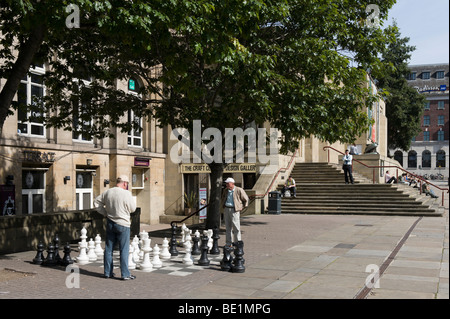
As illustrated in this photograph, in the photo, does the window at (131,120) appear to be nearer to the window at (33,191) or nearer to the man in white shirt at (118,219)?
the window at (33,191)

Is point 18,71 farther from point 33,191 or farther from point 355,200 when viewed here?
point 355,200

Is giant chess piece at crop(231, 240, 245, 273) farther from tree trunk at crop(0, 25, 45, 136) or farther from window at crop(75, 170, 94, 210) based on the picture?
window at crop(75, 170, 94, 210)

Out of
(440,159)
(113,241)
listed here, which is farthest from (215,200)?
(440,159)

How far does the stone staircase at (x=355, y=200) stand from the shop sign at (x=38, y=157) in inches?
429

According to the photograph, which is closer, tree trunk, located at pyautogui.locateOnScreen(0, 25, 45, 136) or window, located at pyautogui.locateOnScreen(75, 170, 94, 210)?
tree trunk, located at pyautogui.locateOnScreen(0, 25, 45, 136)

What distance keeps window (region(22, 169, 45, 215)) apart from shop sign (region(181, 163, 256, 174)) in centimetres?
899

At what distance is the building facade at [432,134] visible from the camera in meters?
92.6

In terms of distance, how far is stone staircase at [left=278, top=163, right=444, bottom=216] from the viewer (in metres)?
20.4

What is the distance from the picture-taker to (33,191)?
19.3 m

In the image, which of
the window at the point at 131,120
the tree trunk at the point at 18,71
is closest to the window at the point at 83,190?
the window at the point at 131,120

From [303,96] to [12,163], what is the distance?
38.3 ft

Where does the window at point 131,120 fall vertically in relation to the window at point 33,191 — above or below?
above

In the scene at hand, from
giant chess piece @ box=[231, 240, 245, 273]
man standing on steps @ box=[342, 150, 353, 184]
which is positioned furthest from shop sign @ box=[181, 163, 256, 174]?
giant chess piece @ box=[231, 240, 245, 273]

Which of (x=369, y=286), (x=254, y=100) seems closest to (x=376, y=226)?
(x=254, y=100)
